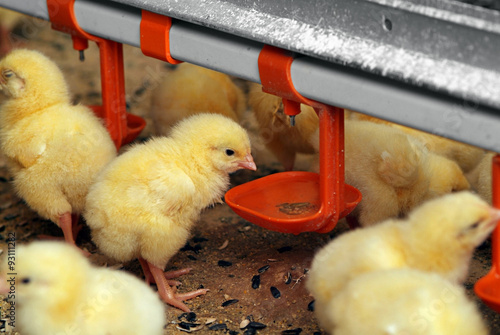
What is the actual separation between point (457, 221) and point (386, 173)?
82 centimetres

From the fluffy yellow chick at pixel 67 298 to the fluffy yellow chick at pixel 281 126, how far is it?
1.45 meters

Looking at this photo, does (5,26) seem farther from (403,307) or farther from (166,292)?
(403,307)

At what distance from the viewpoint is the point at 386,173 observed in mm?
2896

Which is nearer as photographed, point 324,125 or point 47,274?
point 47,274

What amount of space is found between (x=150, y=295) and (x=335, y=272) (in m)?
0.65

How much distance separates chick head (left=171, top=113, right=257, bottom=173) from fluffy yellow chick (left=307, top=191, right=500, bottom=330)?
70cm

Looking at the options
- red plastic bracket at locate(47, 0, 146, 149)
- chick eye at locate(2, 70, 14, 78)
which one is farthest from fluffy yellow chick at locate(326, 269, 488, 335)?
chick eye at locate(2, 70, 14, 78)

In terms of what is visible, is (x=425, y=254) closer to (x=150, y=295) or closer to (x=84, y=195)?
(x=150, y=295)

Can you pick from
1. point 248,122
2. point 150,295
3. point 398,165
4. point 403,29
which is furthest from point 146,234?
point 248,122

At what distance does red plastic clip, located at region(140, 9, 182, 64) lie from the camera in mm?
2878

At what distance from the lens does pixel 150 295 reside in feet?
7.73

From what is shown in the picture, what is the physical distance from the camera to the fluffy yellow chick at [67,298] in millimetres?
2145

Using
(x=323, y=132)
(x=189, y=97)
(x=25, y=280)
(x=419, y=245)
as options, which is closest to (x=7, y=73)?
(x=189, y=97)

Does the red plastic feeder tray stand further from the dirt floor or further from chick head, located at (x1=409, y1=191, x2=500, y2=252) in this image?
chick head, located at (x1=409, y1=191, x2=500, y2=252)
